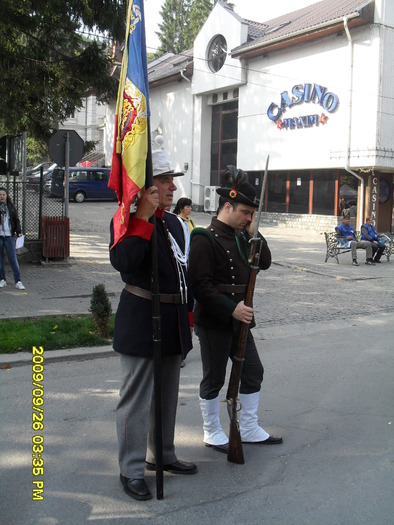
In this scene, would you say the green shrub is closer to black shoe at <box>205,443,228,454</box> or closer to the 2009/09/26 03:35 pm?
the 2009/09/26 03:35 pm

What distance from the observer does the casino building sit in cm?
2211

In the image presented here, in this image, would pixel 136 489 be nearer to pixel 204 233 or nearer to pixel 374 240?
pixel 204 233

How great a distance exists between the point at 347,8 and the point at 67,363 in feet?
70.1

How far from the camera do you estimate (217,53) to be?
29.4 m

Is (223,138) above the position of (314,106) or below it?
below

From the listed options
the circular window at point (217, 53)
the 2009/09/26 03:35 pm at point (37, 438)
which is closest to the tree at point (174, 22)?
the circular window at point (217, 53)

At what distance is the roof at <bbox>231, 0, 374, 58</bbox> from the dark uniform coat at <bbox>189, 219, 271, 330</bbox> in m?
20.3

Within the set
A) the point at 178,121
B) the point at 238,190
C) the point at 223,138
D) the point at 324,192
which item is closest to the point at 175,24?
the point at 178,121

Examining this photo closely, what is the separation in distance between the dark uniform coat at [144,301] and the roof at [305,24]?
21.0m

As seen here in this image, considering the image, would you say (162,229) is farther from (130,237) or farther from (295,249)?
(295,249)

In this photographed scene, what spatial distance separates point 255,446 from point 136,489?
3.84 feet

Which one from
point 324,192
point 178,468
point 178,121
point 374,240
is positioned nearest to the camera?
point 178,468

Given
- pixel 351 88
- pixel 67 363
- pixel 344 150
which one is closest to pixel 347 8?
pixel 351 88

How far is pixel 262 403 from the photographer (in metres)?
5.27
